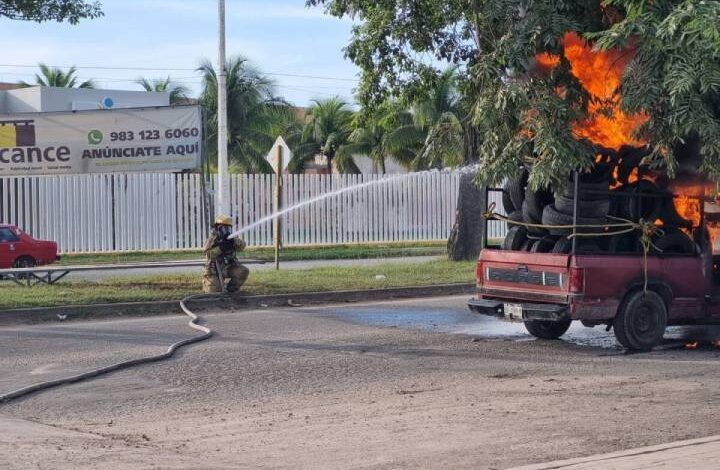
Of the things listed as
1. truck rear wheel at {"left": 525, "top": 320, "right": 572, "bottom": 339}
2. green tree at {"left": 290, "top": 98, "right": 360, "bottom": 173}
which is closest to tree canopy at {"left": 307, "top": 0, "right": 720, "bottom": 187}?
truck rear wheel at {"left": 525, "top": 320, "right": 572, "bottom": 339}

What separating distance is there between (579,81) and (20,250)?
15.5 meters

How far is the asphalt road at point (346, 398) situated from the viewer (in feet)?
24.9

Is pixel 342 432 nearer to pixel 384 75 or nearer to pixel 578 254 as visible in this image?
pixel 578 254

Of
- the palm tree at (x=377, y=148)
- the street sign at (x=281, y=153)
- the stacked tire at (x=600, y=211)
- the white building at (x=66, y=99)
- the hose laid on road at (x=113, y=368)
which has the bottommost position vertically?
the hose laid on road at (x=113, y=368)

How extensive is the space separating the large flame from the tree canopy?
0.03 m

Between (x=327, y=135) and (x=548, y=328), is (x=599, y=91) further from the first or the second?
(x=327, y=135)

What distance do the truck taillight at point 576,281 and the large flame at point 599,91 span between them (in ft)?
6.29

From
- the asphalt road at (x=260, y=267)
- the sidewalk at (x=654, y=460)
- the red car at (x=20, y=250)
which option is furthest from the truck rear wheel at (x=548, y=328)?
the red car at (x=20, y=250)

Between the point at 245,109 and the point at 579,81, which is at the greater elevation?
the point at 245,109

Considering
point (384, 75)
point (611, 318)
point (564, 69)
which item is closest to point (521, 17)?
point (564, 69)

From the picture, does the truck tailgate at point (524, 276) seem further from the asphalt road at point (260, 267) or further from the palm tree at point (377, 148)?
the palm tree at point (377, 148)

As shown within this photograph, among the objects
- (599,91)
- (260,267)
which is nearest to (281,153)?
(260,267)

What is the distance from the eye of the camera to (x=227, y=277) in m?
17.7

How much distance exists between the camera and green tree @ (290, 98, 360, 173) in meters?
52.8
